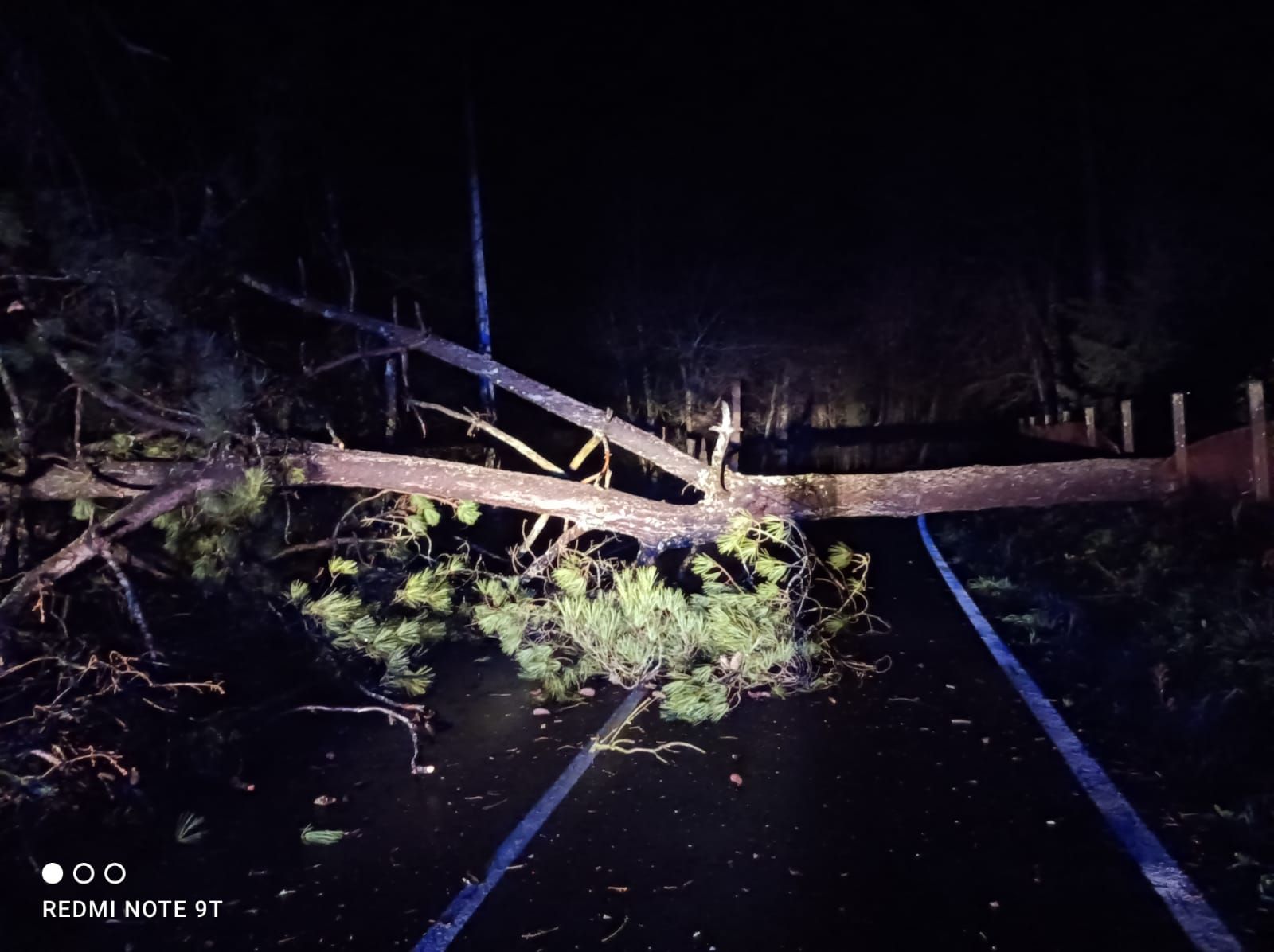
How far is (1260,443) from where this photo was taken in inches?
353

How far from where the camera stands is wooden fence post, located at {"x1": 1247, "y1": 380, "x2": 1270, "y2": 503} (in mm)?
8906

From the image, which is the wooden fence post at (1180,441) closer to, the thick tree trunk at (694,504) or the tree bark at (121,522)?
the thick tree trunk at (694,504)

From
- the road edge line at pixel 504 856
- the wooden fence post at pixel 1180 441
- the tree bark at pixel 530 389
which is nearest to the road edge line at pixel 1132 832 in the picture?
the road edge line at pixel 504 856

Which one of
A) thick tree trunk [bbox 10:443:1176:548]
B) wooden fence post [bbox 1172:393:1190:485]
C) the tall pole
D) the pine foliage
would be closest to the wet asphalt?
the pine foliage

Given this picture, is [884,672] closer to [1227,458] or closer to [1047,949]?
[1047,949]

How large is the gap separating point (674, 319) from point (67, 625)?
20.2 m

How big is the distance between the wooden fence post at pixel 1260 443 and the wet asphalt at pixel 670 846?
454 cm

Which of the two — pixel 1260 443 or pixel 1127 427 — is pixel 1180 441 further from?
pixel 1127 427

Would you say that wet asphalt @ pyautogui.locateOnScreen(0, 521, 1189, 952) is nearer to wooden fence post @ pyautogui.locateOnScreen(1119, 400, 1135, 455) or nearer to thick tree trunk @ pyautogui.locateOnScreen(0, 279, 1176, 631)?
thick tree trunk @ pyautogui.locateOnScreen(0, 279, 1176, 631)

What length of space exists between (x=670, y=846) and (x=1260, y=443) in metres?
7.58

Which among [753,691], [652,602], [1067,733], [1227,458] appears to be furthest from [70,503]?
[1227,458]

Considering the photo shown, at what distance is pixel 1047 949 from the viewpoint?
3.41 metres

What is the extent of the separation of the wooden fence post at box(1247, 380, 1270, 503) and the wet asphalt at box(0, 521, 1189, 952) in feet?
14.9

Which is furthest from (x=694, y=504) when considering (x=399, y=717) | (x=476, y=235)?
(x=476, y=235)
